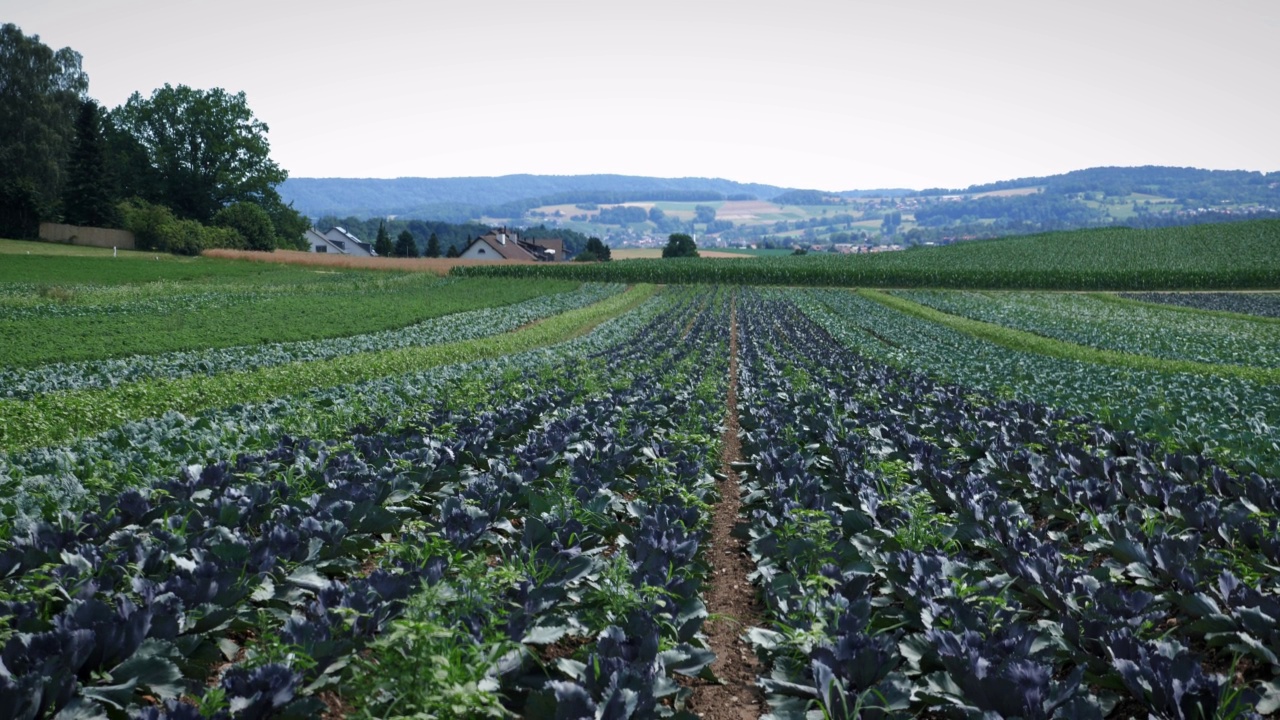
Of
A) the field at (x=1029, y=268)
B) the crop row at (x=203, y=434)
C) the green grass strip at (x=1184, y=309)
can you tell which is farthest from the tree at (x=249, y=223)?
the green grass strip at (x=1184, y=309)

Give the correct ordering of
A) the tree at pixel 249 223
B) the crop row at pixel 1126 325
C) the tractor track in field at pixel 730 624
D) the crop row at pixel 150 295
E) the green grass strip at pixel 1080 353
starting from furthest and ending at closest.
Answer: the tree at pixel 249 223, the crop row at pixel 150 295, the crop row at pixel 1126 325, the green grass strip at pixel 1080 353, the tractor track in field at pixel 730 624

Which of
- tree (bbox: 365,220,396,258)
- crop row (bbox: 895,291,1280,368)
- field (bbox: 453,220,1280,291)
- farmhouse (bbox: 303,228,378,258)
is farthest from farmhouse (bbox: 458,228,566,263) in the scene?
crop row (bbox: 895,291,1280,368)

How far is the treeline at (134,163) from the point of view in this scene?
65625mm

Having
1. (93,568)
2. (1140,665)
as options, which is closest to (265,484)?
(93,568)

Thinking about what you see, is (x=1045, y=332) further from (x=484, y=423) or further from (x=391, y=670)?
(x=391, y=670)

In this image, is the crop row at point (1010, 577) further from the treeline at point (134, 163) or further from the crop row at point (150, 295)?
the treeline at point (134, 163)

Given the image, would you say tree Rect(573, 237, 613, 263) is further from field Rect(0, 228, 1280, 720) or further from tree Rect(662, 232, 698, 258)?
field Rect(0, 228, 1280, 720)

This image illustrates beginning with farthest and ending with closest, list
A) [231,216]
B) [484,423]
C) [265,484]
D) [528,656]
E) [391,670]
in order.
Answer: [231,216] → [484,423] → [265,484] → [528,656] → [391,670]

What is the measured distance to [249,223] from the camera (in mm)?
76062

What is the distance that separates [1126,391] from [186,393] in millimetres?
17096

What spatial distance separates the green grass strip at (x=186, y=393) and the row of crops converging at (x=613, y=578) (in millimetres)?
3449

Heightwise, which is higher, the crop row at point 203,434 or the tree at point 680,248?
the tree at point 680,248

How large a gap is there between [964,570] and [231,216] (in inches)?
Result: 3210

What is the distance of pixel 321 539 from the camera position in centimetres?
582
